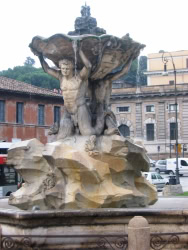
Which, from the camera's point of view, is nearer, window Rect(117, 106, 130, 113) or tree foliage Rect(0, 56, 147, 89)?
window Rect(117, 106, 130, 113)

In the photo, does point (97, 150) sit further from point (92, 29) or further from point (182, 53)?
point (182, 53)

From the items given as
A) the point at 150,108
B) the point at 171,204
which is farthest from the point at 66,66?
the point at 150,108

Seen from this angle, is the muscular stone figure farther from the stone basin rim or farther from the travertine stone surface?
the stone basin rim

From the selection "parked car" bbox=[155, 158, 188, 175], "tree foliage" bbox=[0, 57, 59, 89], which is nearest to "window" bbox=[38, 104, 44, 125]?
"parked car" bbox=[155, 158, 188, 175]

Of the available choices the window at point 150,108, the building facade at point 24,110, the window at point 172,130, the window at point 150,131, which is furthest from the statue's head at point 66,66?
the window at point 150,131

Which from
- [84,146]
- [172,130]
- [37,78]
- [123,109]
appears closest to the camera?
[84,146]

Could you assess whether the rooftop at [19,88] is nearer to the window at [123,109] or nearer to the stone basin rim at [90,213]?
the window at [123,109]

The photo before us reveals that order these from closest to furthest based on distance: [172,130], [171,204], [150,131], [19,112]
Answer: [171,204]
[19,112]
[172,130]
[150,131]

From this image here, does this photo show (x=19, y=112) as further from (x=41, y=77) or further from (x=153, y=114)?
(x=41, y=77)

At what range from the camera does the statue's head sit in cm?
1124

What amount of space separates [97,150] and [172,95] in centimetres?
5890

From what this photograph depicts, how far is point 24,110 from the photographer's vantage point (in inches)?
1852

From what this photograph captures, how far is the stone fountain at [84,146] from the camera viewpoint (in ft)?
33.4

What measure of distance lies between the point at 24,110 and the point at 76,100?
36218mm
